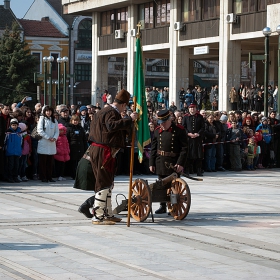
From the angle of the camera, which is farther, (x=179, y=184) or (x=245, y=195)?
(x=245, y=195)

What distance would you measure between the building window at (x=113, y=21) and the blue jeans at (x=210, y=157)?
32.8 meters

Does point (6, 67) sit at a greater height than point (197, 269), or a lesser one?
greater

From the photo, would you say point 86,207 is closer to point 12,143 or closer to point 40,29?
point 12,143

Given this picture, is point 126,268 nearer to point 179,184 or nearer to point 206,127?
point 179,184

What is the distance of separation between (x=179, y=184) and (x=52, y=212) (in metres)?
2.27

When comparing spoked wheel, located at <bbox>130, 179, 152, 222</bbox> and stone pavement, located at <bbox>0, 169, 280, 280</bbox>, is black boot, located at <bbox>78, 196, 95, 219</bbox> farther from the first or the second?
spoked wheel, located at <bbox>130, 179, 152, 222</bbox>

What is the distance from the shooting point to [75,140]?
21.4m

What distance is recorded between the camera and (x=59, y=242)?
34.9ft

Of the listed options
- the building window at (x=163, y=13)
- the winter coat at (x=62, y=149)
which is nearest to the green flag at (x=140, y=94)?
the winter coat at (x=62, y=149)

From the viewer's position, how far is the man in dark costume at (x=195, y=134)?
22.7 m

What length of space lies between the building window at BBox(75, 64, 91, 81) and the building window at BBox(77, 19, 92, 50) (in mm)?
1953

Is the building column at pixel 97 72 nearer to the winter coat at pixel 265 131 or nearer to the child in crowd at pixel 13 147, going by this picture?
the winter coat at pixel 265 131

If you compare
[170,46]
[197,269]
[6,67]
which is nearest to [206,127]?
[197,269]

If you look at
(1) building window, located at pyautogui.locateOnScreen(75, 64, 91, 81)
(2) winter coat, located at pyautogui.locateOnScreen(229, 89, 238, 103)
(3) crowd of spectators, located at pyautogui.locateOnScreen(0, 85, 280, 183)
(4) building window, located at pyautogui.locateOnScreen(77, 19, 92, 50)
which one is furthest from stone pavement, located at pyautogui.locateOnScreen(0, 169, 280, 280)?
(4) building window, located at pyautogui.locateOnScreen(77, 19, 92, 50)
